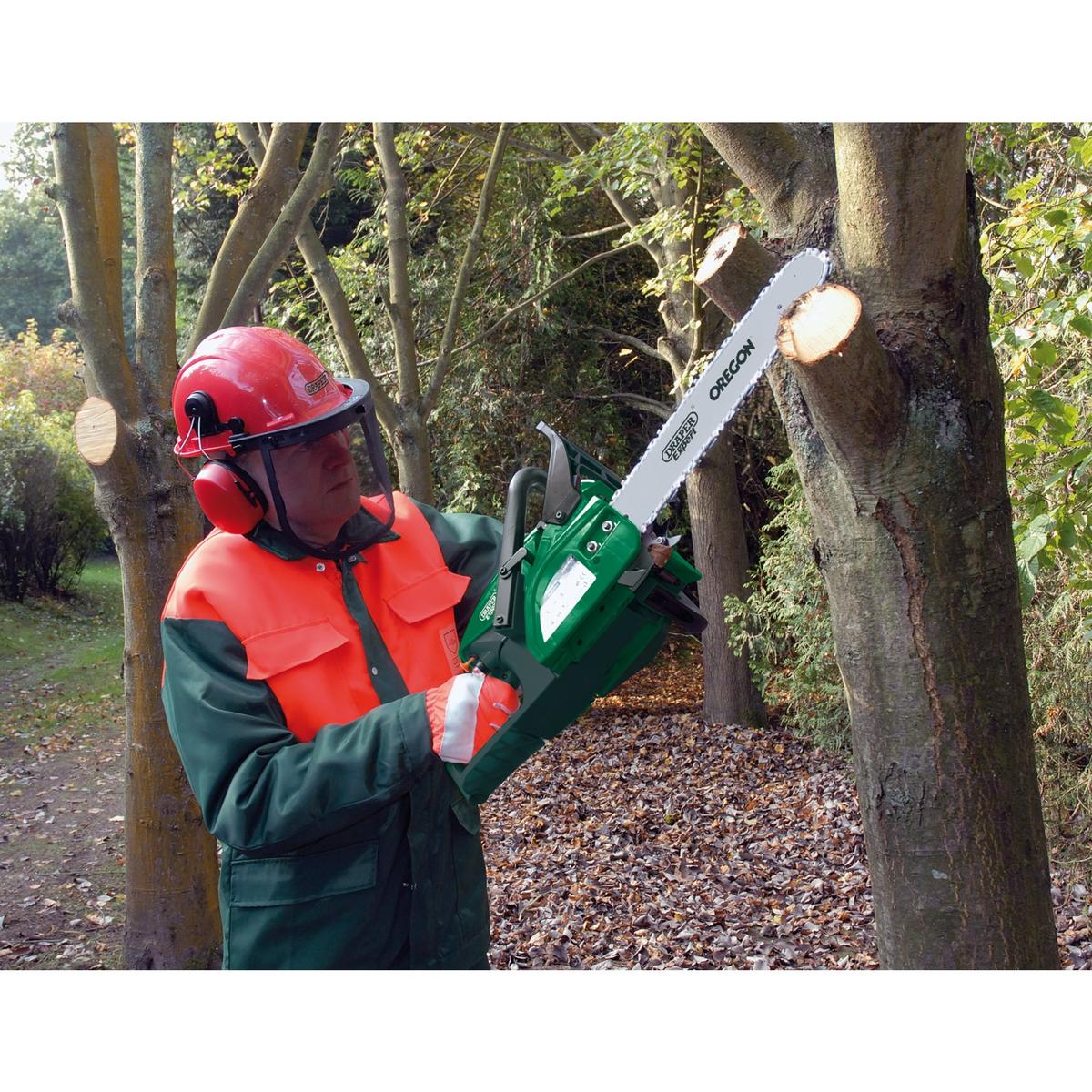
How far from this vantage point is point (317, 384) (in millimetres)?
1991

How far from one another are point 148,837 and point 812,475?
2.70 metres

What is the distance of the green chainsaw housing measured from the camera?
1.70 meters

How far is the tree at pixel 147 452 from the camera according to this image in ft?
11.0

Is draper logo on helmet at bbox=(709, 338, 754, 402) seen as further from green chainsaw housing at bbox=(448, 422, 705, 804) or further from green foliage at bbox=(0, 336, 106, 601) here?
green foliage at bbox=(0, 336, 106, 601)

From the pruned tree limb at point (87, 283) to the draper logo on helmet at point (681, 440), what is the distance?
225cm

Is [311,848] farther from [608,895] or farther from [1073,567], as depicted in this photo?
[1073,567]

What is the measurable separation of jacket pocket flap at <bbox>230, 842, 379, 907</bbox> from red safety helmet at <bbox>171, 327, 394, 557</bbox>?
574 millimetres

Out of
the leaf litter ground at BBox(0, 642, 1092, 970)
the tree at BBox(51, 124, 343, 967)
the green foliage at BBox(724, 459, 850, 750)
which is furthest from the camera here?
the green foliage at BBox(724, 459, 850, 750)

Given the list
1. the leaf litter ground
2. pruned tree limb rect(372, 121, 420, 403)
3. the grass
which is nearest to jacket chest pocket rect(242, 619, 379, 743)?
the leaf litter ground

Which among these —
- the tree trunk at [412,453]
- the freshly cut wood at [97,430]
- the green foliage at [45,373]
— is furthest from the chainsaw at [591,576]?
the green foliage at [45,373]

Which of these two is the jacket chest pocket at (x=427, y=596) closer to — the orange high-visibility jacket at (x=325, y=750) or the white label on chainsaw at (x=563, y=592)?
the orange high-visibility jacket at (x=325, y=750)

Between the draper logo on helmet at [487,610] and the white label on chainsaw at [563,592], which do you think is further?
the draper logo on helmet at [487,610]

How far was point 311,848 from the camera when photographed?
→ 5.99ft
